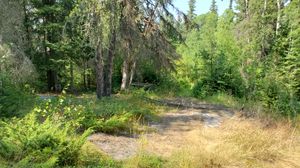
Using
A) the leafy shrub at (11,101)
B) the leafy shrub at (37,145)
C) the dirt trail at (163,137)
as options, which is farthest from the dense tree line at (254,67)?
the leafy shrub at (37,145)

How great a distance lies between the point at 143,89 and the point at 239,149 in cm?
931

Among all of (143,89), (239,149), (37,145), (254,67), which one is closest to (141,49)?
(143,89)

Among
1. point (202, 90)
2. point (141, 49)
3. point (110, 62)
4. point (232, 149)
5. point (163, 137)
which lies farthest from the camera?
point (202, 90)

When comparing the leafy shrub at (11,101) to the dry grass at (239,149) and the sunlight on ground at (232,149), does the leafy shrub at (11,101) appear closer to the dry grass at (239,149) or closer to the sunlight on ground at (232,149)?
the sunlight on ground at (232,149)

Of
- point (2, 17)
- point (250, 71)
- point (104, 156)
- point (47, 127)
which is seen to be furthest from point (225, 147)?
point (2, 17)

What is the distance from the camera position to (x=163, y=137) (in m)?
6.98

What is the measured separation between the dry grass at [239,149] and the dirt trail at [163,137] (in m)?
0.42

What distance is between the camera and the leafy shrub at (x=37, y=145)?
4633 mm

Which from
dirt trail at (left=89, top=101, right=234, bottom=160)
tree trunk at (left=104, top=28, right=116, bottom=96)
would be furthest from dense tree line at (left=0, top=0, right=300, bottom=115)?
dirt trail at (left=89, top=101, right=234, bottom=160)

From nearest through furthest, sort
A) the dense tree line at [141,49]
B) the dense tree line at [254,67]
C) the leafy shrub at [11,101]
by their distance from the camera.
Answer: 1. the leafy shrub at [11,101]
2. the dense tree line at [141,49]
3. the dense tree line at [254,67]

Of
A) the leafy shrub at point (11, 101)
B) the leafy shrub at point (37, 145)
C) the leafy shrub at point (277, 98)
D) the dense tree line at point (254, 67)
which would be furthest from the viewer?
the dense tree line at point (254, 67)

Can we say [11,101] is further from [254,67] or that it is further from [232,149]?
[254,67]

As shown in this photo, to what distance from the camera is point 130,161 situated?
492 centimetres

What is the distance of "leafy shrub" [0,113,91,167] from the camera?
182 inches
